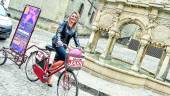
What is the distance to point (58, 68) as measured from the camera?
7.99 meters

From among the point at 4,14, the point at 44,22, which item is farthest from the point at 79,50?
the point at 44,22

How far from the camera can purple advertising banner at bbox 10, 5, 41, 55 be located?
368 inches

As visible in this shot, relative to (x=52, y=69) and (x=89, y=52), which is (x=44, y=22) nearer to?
(x=89, y=52)

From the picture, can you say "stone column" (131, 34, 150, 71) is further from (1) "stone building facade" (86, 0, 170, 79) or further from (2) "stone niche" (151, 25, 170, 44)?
(2) "stone niche" (151, 25, 170, 44)

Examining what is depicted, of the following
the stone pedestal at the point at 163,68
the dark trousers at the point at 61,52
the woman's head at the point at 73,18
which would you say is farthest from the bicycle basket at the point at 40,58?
the stone pedestal at the point at 163,68

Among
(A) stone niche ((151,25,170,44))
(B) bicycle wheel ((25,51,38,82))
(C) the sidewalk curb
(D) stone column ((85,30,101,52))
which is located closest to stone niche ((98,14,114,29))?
(D) stone column ((85,30,101,52))

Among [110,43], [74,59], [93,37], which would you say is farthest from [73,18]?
[93,37]

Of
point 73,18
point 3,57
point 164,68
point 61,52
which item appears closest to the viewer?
point 61,52

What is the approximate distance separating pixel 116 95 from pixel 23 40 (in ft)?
11.1

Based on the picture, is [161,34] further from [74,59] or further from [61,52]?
[74,59]

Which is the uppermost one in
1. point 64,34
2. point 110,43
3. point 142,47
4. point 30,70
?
point 64,34

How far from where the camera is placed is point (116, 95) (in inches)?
388

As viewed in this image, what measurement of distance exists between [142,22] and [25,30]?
5.74 meters

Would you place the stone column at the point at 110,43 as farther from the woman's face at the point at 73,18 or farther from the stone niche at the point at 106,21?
the woman's face at the point at 73,18
